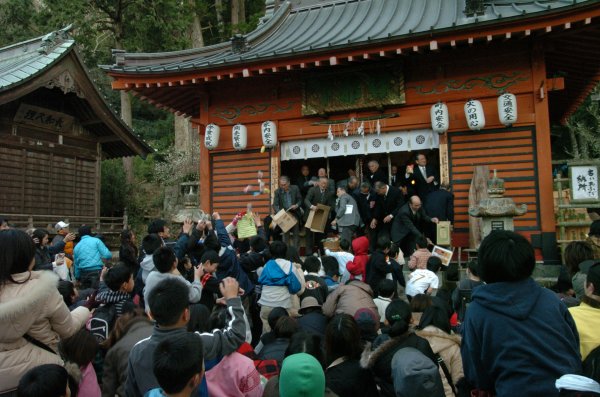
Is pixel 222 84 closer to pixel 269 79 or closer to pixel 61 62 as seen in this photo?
pixel 269 79

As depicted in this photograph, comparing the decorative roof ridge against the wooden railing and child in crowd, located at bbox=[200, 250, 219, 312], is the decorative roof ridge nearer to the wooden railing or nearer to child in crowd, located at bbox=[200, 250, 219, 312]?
the wooden railing

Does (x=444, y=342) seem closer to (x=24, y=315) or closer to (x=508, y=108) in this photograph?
(x=24, y=315)

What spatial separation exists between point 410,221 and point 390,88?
11.0ft

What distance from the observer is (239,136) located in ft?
36.9

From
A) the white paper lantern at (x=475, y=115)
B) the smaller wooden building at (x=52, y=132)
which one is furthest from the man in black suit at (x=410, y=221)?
the smaller wooden building at (x=52, y=132)

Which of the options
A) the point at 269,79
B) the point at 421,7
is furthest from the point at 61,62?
the point at 421,7

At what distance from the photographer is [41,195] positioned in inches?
572

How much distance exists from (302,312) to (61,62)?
13370 millimetres

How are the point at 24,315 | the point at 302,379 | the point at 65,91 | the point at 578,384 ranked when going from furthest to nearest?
the point at 65,91 → the point at 24,315 → the point at 302,379 → the point at 578,384

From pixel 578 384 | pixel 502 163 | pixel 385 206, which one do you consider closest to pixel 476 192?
pixel 502 163

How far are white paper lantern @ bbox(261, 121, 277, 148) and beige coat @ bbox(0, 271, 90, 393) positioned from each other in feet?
28.2

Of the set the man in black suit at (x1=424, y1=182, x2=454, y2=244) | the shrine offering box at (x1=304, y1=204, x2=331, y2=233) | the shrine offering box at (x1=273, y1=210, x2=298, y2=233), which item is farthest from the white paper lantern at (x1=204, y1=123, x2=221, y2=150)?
the man in black suit at (x1=424, y1=182, x2=454, y2=244)

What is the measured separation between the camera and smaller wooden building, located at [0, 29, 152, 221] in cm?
1362

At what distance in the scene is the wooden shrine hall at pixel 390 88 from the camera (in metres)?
8.97
